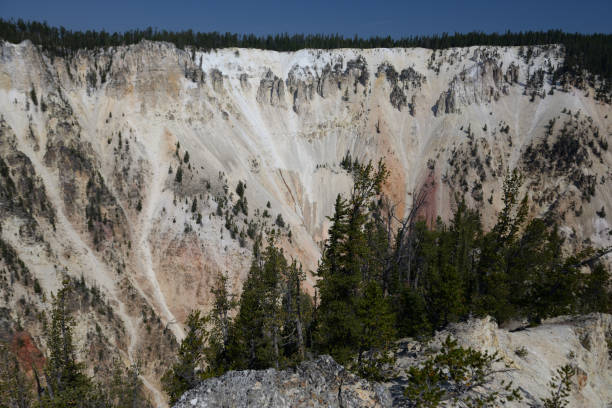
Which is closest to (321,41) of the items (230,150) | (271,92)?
(271,92)

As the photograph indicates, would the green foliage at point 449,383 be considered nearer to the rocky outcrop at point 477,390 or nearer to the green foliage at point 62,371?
the rocky outcrop at point 477,390

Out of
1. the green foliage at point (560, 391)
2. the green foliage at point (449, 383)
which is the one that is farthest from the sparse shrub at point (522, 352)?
the green foliage at point (449, 383)

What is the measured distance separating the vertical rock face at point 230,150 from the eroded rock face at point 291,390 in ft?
99.6

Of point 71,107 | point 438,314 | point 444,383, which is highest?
point 71,107

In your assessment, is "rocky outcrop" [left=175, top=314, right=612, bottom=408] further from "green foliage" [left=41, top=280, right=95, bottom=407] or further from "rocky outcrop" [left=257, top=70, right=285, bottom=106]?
"rocky outcrop" [left=257, top=70, right=285, bottom=106]

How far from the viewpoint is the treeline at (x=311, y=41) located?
67.3m

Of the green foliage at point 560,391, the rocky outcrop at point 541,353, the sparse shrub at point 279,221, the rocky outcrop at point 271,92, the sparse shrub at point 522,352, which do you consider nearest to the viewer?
the green foliage at point 560,391

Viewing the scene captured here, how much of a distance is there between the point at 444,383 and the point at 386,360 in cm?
228

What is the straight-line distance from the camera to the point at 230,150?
69188 mm

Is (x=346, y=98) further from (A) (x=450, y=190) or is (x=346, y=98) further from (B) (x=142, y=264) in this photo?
(B) (x=142, y=264)

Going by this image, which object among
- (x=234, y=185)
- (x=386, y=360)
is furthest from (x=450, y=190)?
(x=386, y=360)

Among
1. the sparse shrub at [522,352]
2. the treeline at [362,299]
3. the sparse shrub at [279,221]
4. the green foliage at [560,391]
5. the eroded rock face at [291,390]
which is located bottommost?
the green foliage at [560,391]

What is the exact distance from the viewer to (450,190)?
73625 millimetres

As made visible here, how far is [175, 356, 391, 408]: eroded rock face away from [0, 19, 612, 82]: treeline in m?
69.9
